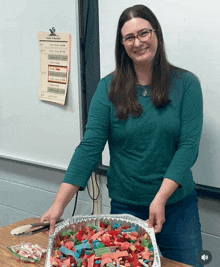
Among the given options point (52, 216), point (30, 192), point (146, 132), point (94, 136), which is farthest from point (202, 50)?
point (30, 192)

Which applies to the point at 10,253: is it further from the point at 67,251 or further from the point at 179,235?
the point at 179,235

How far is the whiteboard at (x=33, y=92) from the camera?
183 centimetres

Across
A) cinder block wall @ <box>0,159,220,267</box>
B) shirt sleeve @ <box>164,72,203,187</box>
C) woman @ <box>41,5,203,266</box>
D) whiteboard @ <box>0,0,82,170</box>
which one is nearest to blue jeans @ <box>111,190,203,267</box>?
woman @ <box>41,5,203,266</box>

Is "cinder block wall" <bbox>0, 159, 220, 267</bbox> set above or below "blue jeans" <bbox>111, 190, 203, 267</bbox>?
below

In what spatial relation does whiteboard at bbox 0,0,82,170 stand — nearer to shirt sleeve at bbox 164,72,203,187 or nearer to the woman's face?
the woman's face

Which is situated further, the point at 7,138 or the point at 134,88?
the point at 7,138

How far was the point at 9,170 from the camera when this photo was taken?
7.54 ft

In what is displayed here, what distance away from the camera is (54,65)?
1889mm

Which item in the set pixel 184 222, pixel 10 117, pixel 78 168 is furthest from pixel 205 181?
pixel 10 117

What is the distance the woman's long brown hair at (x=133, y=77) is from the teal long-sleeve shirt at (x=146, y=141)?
0.02 meters

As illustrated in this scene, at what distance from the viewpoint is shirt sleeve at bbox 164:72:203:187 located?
1093 mm

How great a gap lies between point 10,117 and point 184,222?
4.50 feet

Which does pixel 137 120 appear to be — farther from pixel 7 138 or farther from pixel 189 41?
pixel 7 138

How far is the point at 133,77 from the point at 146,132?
0.22 m
